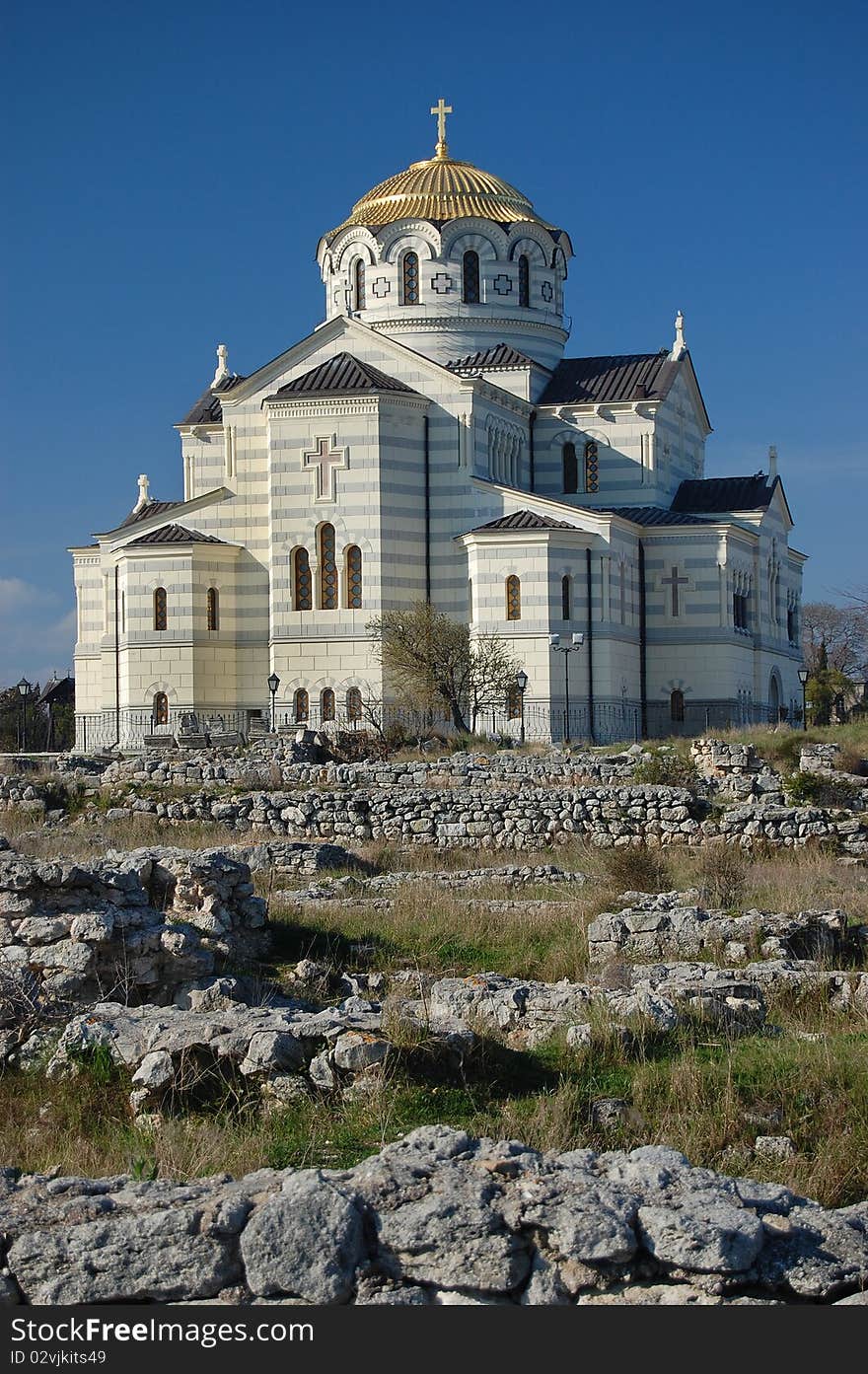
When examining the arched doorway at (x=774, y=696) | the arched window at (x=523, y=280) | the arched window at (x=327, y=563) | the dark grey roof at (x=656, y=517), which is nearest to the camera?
the arched window at (x=327, y=563)

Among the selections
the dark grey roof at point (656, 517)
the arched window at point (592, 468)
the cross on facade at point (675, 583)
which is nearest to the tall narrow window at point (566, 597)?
the dark grey roof at point (656, 517)

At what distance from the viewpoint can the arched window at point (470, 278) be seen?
46.1 m

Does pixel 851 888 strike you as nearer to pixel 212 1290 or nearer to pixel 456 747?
pixel 212 1290

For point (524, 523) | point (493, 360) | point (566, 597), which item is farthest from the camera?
point (493, 360)

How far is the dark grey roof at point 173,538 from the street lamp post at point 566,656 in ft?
29.0

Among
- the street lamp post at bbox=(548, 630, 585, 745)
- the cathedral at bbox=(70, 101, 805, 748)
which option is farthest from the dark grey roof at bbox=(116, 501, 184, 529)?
the street lamp post at bbox=(548, 630, 585, 745)

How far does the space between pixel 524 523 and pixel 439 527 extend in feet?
7.27

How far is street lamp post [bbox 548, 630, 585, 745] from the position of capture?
38281 millimetres

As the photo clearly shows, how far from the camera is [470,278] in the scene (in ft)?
152

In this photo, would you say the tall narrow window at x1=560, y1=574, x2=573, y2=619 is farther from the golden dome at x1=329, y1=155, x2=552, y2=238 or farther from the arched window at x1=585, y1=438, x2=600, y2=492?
the golden dome at x1=329, y1=155, x2=552, y2=238

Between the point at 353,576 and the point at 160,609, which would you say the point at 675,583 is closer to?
the point at 353,576

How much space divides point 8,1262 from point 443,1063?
3331mm

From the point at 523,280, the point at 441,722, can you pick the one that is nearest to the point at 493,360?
the point at 523,280

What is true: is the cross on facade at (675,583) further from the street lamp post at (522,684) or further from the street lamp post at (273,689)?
the street lamp post at (273,689)
